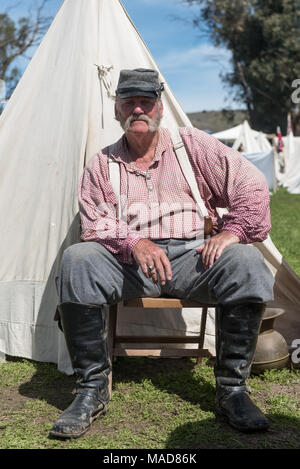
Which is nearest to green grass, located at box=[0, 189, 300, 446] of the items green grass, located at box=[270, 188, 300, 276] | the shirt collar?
the shirt collar

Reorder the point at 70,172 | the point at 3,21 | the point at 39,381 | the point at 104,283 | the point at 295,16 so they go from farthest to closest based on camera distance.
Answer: the point at 295,16, the point at 3,21, the point at 70,172, the point at 39,381, the point at 104,283

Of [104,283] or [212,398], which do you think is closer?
[104,283]

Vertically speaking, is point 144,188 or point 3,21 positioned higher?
point 3,21

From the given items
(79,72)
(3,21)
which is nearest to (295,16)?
(3,21)

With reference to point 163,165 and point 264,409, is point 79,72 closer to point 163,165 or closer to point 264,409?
point 163,165

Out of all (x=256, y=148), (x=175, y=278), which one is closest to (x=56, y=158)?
(x=175, y=278)

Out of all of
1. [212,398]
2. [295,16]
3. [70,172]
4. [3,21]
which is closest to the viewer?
[212,398]

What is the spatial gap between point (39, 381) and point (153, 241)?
106cm

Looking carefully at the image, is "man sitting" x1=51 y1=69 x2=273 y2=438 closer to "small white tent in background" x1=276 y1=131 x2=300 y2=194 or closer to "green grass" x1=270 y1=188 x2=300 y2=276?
"green grass" x1=270 y1=188 x2=300 y2=276

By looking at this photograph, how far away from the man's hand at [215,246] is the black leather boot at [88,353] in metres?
0.56

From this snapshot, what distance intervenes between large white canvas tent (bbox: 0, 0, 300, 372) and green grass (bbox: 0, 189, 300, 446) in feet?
0.86

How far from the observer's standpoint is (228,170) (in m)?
2.92

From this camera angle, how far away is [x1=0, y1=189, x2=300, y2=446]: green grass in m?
2.42

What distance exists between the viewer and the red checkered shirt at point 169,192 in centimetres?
286
